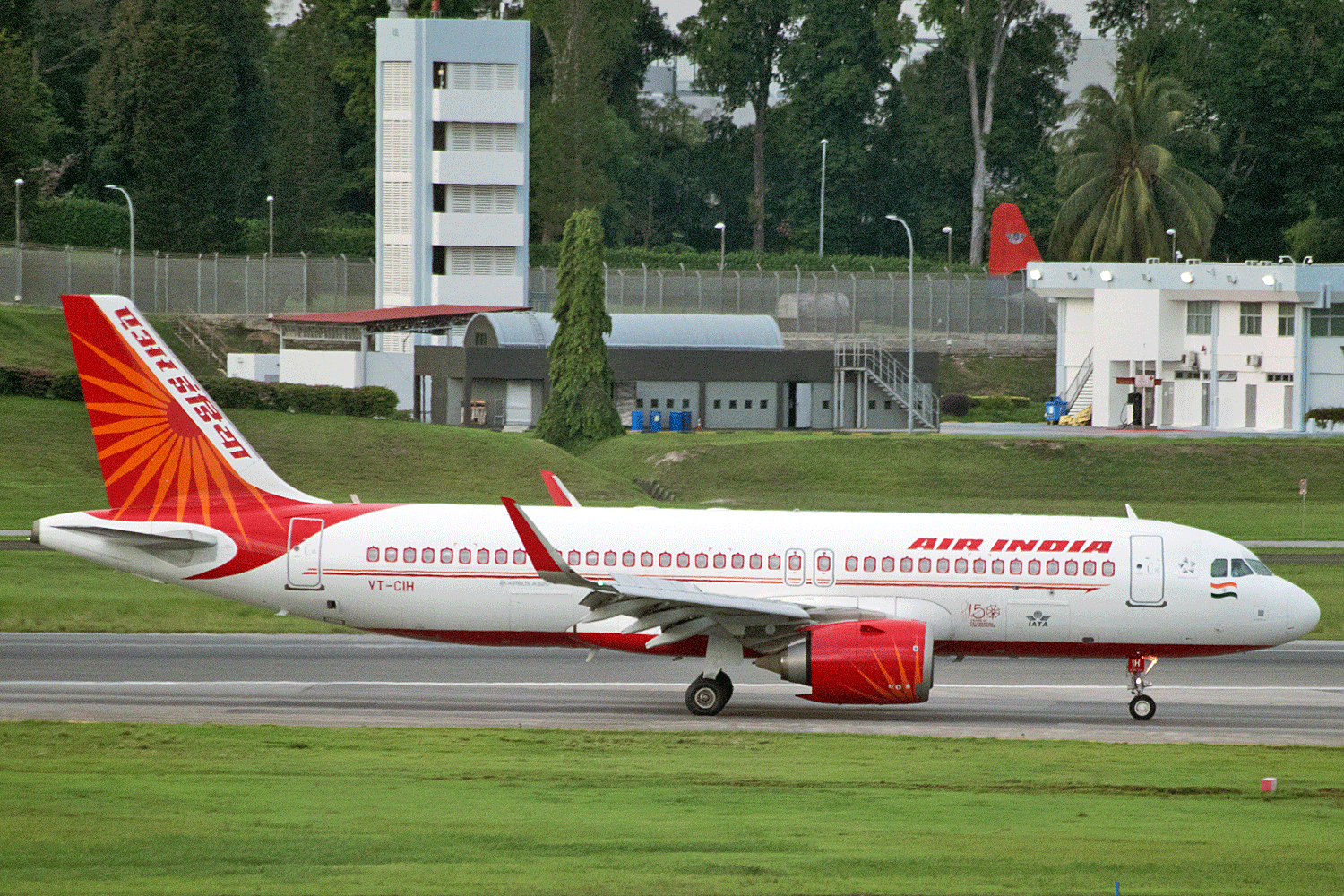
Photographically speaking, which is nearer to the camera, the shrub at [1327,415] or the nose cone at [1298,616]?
the nose cone at [1298,616]

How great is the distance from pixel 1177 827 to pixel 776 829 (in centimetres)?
450

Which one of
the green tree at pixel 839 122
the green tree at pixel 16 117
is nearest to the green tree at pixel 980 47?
the green tree at pixel 839 122

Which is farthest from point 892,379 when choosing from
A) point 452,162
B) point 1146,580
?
point 1146,580

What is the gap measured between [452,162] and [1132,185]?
4680 centimetres

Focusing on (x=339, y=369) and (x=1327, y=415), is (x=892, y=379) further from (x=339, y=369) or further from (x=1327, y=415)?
(x=339, y=369)

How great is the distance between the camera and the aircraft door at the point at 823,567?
27266mm

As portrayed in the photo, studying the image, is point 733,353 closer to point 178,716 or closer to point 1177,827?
point 178,716

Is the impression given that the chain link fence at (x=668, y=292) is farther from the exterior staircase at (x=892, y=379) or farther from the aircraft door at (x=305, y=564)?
the aircraft door at (x=305, y=564)

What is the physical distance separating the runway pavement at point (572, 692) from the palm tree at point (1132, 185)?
78.0 metres

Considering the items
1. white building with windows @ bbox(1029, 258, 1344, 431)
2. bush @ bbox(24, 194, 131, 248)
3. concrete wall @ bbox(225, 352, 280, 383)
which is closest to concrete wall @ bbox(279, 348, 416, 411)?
concrete wall @ bbox(225, 352, 280, 383)

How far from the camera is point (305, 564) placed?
27625mm

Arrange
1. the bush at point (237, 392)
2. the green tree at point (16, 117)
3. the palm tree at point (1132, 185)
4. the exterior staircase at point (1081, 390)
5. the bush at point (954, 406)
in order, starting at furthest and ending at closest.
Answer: the palm tree at point (1132, 185) < the green tree at point (16, 117) < the bush at point (954, 406) < the exterior staircase at point (1081, 390) < the bush at point (237, 392)

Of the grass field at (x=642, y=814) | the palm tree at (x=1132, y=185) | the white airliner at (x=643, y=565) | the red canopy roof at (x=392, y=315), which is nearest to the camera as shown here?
the grass field at (x=642, y=814)

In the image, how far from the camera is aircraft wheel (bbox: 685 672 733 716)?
88.8 ft
